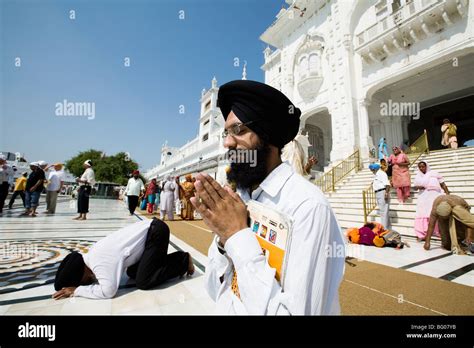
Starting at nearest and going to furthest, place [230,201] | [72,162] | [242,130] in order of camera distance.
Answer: [230,201]
[242,130]
[72,162]

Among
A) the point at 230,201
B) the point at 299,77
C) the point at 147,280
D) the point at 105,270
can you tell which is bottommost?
the point at 147,280

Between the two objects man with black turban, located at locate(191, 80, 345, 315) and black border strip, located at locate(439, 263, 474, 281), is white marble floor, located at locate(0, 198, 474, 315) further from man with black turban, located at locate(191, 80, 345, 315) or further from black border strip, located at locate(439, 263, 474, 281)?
man with black turban, located at locate(191, 80, 345, 315)

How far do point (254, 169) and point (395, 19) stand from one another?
42.0ft

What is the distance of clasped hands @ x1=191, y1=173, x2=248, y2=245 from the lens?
75cm

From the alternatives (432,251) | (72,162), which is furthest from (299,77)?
(72,162)

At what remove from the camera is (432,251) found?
3.92 metres

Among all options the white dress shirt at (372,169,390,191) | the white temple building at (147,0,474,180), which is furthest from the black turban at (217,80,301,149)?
the white temple building at (147,0,474,180)

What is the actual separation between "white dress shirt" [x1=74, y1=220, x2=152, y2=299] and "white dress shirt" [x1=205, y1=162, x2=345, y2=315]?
170cm

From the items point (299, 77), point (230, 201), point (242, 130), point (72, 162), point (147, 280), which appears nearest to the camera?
point (230, 201)

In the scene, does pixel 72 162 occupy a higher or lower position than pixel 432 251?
higher

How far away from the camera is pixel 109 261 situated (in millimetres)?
1997
